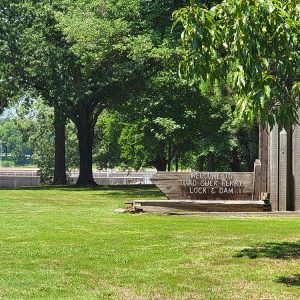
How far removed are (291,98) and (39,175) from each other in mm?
52020

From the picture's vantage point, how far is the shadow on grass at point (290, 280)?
860 cm

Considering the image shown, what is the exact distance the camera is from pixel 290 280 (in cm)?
881

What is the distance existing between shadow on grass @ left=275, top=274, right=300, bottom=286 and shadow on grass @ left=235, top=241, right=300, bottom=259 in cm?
157

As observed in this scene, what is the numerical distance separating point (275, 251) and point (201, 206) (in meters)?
6.81

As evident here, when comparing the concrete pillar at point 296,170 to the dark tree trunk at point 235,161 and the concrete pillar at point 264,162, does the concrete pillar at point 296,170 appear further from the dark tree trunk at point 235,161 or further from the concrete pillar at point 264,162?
the dark tree trunk at point 235,161

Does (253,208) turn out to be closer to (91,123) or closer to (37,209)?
(37,209)

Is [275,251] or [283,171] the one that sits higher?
[283,171]

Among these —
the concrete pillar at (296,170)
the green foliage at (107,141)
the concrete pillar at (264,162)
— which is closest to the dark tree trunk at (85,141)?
the green foliage at (107,141)

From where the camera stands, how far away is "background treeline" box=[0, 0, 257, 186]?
30469 mm

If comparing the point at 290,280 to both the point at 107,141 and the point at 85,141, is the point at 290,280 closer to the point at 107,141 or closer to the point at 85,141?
the point at 85,141

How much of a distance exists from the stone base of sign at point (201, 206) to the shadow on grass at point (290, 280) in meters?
8.84

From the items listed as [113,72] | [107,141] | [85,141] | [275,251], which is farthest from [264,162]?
[107,141]

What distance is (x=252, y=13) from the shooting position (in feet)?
25.7

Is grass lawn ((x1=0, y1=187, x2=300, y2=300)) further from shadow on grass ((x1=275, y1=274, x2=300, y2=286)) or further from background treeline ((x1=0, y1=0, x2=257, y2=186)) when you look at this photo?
background treeline ((x1=0, y1=0, x2=257, y2=186))
